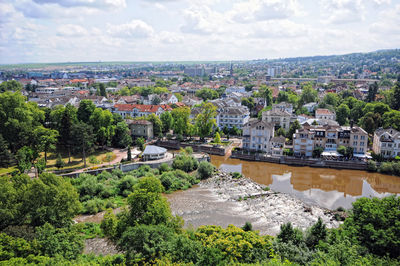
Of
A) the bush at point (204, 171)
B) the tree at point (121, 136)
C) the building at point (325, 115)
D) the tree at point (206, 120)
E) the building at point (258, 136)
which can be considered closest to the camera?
the bush at point (204, 171)

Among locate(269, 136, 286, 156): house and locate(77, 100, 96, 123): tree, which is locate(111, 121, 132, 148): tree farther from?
locate(269, 136, 286, 156): house

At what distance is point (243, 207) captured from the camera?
27.0m

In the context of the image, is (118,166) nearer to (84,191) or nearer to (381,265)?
(84,191)

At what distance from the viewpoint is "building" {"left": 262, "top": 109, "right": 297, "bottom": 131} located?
52375 mm

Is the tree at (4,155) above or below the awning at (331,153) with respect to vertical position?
above

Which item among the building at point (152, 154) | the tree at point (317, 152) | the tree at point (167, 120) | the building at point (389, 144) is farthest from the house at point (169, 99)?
the building at point (389, 144)

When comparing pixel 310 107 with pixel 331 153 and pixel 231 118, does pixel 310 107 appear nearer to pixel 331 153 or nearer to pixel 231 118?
pixel 231 118

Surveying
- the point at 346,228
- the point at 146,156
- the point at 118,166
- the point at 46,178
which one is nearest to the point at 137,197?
the point at 46,178

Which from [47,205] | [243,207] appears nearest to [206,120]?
[243,207]

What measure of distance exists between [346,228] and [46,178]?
19.2 m

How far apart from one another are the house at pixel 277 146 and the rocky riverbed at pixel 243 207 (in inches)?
368

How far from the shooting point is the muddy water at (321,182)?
30.7m

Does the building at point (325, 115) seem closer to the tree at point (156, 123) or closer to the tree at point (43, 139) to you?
the tree at point (156, 123)

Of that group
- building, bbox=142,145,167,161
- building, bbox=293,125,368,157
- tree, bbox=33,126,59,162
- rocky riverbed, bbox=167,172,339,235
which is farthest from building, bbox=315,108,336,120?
tree, bbox=33,126,59,162
